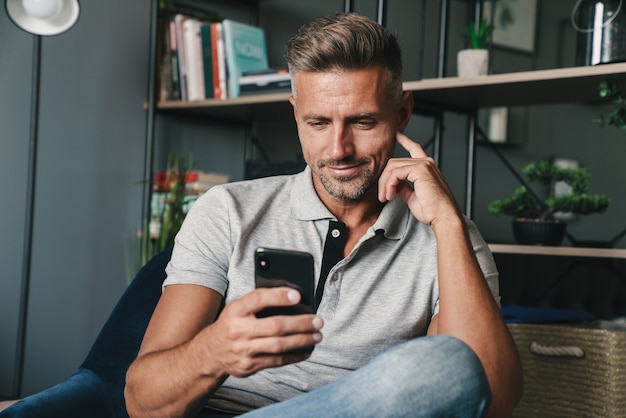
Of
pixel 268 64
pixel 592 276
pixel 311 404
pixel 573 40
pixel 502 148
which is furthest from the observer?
pixel 573 40

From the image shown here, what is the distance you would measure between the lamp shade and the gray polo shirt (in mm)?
1087

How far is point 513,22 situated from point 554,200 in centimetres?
201

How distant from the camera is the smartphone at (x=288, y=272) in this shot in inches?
44.5

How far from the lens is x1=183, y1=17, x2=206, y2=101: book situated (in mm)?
2994

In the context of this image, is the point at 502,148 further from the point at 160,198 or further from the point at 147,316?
the point at 147,316

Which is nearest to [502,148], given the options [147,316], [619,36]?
[619,36]

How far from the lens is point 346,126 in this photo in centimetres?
152

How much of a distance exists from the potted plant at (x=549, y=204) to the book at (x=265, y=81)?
81 cm

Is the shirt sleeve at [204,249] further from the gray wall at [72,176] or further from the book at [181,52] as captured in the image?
the book at [181,52]

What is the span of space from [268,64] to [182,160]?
537 mm

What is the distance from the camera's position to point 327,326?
148 cm

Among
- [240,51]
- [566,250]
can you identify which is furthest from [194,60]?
[566,250]

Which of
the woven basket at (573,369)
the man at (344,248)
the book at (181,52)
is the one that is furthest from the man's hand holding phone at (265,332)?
the book at (181,52)

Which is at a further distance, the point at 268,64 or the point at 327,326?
the point at 268,64
